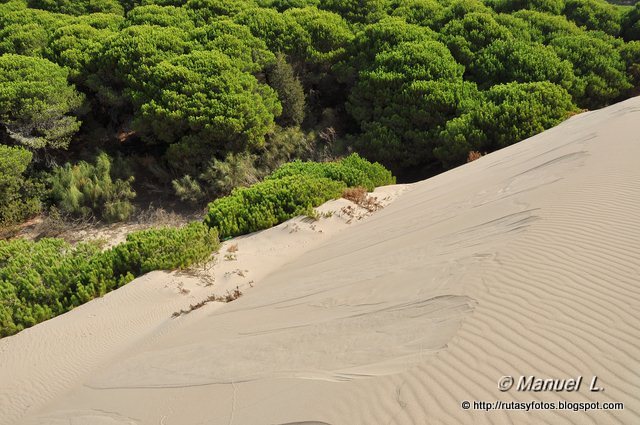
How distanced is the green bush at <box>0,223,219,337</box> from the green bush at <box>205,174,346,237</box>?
0.71m

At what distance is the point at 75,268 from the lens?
7.46 metres

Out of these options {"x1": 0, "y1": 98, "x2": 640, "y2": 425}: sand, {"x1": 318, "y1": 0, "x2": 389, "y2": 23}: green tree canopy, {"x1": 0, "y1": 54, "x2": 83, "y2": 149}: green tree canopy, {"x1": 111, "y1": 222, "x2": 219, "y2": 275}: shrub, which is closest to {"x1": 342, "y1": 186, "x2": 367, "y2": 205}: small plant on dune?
{"x1": 0, "y1": 98, "x2": 640, "y2": 425}: sand

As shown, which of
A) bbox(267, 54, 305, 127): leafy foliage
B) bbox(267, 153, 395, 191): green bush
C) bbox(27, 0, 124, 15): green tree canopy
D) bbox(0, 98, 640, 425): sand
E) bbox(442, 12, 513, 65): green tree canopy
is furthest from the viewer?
bbox(27, 0, 124, 15): green tree canopy

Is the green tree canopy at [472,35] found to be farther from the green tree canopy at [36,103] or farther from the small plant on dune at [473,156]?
the green tree canopy at [36,103]

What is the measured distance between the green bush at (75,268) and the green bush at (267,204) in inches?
27.8

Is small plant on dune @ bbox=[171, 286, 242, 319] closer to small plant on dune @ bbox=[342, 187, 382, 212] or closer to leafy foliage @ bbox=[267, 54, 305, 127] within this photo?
small plant on dune @ bbox=[342, 187, 382, 212]

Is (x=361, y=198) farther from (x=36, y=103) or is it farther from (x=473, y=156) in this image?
(x=36, y=103)

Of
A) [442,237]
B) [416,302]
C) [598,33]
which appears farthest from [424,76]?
[416,302]

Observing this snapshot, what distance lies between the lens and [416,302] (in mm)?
3883

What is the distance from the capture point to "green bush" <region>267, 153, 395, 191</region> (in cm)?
1033

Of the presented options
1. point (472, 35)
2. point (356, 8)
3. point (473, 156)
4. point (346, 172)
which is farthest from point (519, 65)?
point (346, 172)

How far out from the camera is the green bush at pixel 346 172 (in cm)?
1033

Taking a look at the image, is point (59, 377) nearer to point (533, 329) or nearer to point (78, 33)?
point (533, 329)

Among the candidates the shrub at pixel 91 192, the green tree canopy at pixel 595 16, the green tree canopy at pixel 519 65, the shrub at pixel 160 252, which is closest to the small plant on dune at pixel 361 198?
the shrub at pixel 160 252
